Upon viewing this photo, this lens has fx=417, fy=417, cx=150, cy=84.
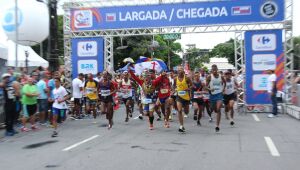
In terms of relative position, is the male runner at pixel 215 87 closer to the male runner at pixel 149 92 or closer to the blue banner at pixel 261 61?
the male runner at pixel 149 92

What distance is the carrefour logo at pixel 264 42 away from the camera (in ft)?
59.1

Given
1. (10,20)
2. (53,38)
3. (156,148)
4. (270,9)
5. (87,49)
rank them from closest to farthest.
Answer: (156,148)
(10,20)
(53,38)
(270,9)
(87,49)

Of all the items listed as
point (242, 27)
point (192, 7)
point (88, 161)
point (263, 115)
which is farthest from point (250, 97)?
point (88, 161)

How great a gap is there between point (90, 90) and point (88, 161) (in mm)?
9117

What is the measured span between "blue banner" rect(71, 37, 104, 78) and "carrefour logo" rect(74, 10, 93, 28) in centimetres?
69

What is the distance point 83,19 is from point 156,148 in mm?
11792

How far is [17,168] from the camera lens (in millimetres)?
7570

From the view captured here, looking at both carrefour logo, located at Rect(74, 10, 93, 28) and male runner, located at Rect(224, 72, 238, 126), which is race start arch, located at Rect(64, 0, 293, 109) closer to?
carrefour logo, located at Rect(74, 10, 93, 28)

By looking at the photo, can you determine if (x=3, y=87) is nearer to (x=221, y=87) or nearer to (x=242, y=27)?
(x=221, y=87)

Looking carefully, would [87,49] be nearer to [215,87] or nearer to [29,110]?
[29,110]

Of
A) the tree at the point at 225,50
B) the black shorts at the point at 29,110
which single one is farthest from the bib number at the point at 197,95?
the tree at the point at 225,50

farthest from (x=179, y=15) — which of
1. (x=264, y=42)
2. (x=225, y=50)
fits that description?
(x=225, y=50)

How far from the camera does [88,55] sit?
65.8 feet

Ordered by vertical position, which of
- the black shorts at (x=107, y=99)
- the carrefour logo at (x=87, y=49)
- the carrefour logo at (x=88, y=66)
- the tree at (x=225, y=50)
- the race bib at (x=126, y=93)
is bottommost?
the black shorts at (x=107, y=99)
